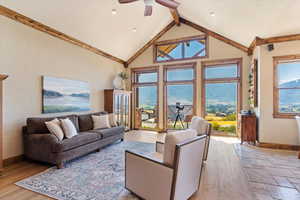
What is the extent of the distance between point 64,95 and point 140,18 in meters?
3.31

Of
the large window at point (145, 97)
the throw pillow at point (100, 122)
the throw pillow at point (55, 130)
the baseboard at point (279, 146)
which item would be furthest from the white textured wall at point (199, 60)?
the throw pillow at point (55, 130)

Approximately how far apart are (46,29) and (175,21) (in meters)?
4.39

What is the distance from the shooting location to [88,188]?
2.42 m

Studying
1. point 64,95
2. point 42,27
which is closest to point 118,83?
point 64,95

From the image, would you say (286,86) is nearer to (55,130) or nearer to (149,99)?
(149,99)

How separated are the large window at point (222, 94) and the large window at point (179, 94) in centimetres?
49

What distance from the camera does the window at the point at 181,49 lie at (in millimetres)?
6355

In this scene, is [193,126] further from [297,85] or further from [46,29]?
[46,29]

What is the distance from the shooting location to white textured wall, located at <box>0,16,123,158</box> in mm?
3326

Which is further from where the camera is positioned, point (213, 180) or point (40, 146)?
point (40, 146)

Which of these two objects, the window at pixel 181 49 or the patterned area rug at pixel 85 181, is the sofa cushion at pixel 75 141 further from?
the window at pixel 181 49

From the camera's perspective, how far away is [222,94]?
20.1 feet

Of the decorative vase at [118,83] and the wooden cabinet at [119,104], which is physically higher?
the decorative vase at [118,83]

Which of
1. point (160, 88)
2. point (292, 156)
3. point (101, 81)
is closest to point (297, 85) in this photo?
point (292, 156)
